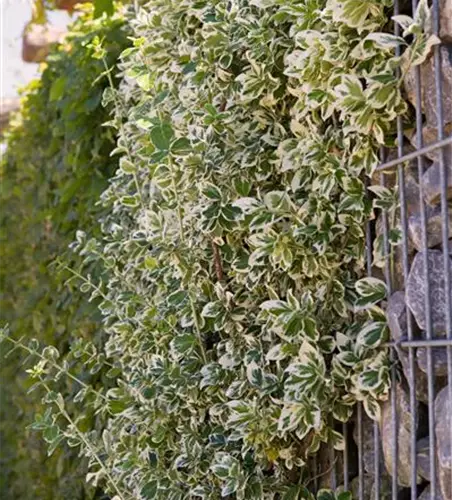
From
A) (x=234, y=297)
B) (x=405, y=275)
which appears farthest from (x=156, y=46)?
(x=405, y=275)

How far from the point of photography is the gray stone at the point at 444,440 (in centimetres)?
169

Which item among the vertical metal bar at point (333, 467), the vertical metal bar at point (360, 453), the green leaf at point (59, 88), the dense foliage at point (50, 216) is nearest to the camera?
the vertical metal bar at point (360, 453)

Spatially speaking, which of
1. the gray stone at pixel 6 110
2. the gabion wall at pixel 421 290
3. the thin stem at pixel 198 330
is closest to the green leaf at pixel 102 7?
the thin stem at pixel 198 330

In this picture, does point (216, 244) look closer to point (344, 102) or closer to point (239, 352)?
point (239, 352)

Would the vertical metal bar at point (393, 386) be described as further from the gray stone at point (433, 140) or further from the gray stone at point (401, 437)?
the gray stone at point (433, 140)

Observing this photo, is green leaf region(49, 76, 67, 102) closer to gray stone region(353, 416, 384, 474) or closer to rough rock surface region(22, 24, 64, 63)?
rough rock surface region(22, 24, 64, 63)

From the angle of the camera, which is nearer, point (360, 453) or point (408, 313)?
point (408, 313)

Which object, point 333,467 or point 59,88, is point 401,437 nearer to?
point 333,467

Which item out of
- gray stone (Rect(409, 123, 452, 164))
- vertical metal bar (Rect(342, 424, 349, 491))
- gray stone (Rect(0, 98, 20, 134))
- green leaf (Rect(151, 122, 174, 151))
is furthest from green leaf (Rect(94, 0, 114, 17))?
gray stone (Rect(0, 98, 20, 134))

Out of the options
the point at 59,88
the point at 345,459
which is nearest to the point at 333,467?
the point at 345,459

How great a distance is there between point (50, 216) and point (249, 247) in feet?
6.52

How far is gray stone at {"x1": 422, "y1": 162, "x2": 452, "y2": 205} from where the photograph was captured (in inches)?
68.3

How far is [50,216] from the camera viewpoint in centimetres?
410

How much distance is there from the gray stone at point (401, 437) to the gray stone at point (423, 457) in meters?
0.03
